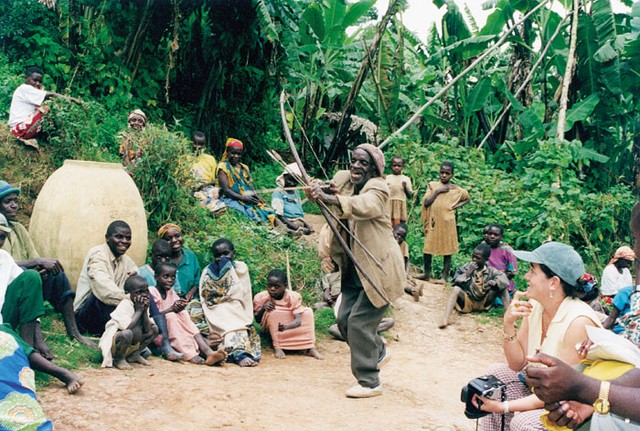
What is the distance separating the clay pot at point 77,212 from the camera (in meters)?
6.57

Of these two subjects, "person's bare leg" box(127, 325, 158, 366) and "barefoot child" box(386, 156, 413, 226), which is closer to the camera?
"person's bare leg" box(127, 325, 158, 366)

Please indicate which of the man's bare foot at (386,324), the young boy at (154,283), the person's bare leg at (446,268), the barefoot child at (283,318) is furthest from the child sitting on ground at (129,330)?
the person's bare leg at (446,268)

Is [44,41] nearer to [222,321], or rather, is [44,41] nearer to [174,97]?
Answer: [174,97]

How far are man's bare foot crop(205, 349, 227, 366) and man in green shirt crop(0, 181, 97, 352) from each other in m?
0.96

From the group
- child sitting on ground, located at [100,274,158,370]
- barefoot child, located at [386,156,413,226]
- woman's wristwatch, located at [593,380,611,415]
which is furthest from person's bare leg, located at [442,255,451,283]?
woman's wristwatch, located at [593,380,611,415]

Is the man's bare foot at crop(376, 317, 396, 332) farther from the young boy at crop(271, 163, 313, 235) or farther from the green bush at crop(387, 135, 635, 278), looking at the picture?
the green bush at crop(387, 135, 635, 278)

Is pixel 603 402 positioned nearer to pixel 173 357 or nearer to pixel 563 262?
pixel 563 262

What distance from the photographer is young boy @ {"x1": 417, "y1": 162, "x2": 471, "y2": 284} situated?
9.87m

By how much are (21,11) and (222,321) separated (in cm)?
612

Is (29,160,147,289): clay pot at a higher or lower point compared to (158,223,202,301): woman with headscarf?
higher

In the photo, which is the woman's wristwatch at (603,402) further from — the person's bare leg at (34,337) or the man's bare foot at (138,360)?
the man's bare foot at (138,360)

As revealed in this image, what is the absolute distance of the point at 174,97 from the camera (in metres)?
11.8

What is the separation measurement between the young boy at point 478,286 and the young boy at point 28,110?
5323 mm

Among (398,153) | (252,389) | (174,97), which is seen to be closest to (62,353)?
(252,389)
